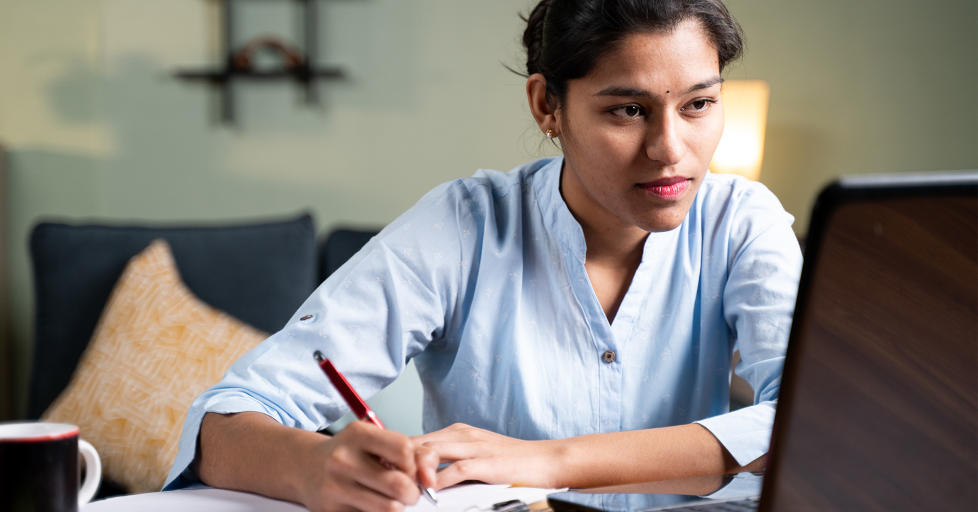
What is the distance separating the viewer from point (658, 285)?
1.21 meters

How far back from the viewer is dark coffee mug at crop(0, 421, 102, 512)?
0.60m

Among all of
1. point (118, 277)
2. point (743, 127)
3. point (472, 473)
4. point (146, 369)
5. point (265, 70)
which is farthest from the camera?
point (265, 70)

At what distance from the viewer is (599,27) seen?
3.44 feet

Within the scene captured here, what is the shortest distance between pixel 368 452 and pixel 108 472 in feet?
5.19

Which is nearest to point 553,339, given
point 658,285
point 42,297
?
point 658,285

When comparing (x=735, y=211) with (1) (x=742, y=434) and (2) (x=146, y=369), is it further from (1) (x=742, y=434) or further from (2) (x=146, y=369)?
(2) (x=146, y=369)

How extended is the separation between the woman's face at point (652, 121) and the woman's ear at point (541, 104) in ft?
0.31

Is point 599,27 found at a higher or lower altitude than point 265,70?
higher

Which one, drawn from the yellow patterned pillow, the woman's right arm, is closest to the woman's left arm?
the woman's right arm

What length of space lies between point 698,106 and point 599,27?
0.15 metres

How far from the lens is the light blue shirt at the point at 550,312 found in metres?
1.11

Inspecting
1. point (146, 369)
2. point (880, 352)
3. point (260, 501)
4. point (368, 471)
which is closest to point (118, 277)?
point (146, 369)

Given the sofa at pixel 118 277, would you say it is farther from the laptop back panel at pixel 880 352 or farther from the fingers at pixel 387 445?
the laptop back panel at pixel 880 352

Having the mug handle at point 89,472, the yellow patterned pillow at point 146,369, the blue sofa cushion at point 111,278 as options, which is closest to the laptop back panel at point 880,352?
the mug handle at point 89,472
